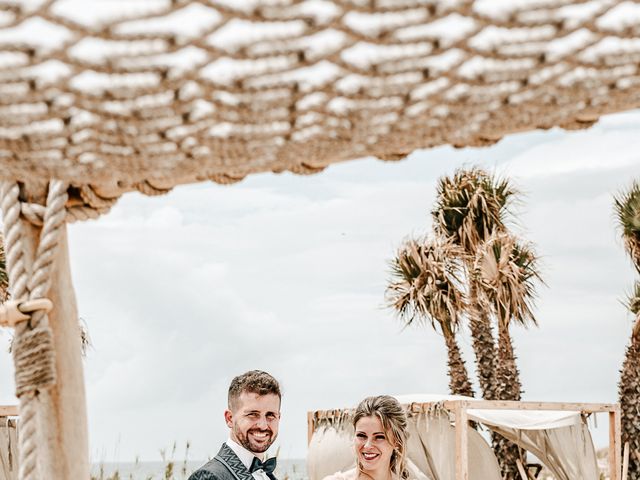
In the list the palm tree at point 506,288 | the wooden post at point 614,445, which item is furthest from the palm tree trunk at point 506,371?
the wooden post at point 614,445

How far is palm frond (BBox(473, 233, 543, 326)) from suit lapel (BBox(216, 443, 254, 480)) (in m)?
17.1

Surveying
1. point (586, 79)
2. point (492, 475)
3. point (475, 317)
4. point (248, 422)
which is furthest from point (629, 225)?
point (586, 79)

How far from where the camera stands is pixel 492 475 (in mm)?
15078

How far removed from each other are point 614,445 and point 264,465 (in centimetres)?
982

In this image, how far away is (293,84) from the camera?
194 cm

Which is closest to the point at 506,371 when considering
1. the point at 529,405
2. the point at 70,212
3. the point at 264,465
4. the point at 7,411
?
the point at 529,405

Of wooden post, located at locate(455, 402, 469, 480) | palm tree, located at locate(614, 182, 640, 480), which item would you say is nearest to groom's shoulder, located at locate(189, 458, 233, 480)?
wooden post, located at locate(455, 402, 469, 480)

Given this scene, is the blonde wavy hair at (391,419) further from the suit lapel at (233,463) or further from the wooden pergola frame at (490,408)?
the wooden pergola frame at (490,408)

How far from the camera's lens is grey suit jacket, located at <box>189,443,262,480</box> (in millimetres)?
4441

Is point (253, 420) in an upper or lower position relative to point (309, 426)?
lower

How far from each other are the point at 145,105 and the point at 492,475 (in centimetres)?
1390

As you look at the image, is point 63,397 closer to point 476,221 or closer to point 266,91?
point 266,91

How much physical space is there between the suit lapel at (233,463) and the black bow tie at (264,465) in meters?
0.04

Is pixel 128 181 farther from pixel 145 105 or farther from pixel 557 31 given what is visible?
pixel 557 31
